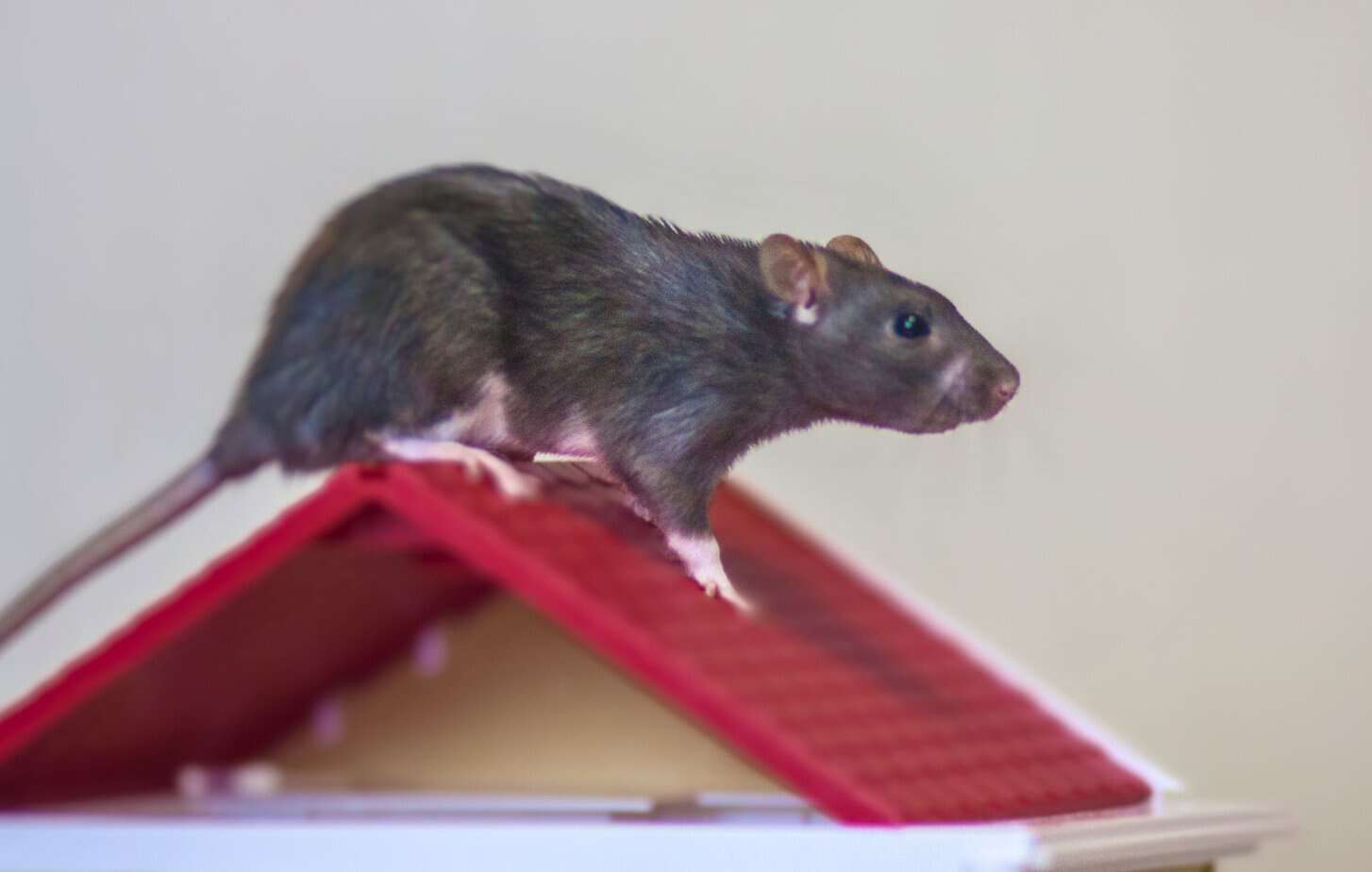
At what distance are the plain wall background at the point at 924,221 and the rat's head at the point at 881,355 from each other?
0.03 m

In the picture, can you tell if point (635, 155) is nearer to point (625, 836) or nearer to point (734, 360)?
point (734, 360)

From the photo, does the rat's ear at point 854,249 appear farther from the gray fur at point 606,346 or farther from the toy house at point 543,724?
the toy house at point 543,724

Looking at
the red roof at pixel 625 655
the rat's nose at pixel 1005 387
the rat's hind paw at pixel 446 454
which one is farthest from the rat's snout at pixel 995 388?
the red roof at pixel 625 655

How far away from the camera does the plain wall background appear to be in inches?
25.3

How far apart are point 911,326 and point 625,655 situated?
83cm

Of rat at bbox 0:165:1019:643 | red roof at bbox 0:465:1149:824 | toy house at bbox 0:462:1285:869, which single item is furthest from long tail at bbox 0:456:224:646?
red roof at bbox 0:465:1149:824

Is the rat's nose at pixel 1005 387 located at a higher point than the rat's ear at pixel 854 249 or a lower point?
lower

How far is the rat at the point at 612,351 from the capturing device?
46cm

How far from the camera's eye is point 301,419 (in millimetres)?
484

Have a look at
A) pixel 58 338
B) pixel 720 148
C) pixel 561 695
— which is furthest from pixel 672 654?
pixel 561 695

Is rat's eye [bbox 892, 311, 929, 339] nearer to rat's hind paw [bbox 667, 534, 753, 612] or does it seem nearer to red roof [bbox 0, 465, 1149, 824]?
rat's hind paw [bbox 667, 534, 753, 612]

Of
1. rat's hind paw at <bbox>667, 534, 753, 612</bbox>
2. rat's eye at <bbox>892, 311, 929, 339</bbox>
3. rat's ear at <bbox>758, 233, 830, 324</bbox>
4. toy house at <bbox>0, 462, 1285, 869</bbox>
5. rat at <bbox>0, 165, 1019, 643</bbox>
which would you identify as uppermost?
rat's ear at <bbox>758, 233, 830, 324</bbox>

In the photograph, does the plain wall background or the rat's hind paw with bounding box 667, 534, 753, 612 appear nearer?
the rat's hind paw with bounding box 667, 534, 753, 612

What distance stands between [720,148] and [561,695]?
4.46ft
